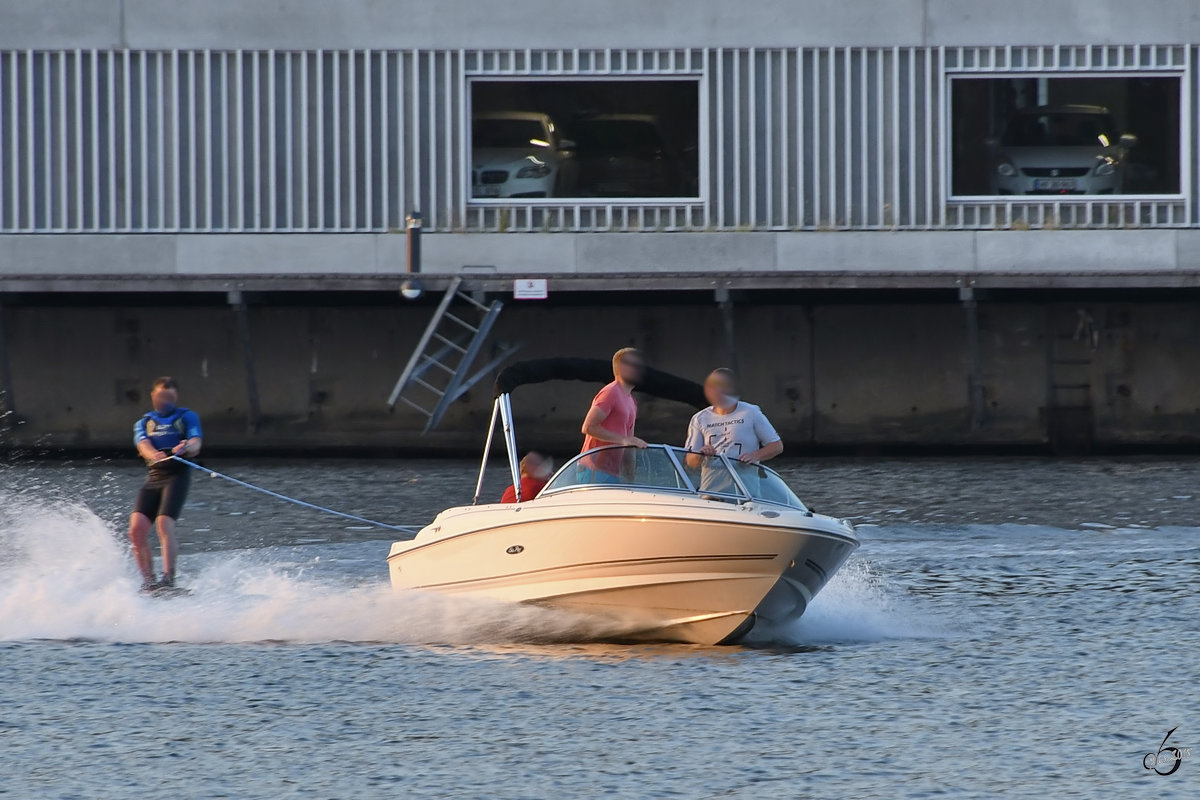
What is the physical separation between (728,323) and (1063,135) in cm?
504

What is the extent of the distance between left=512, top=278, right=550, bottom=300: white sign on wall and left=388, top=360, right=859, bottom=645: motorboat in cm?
922

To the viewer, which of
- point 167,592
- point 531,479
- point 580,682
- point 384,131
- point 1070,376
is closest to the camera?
point 580,682

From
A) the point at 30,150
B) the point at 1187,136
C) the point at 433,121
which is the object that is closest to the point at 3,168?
the point at 30,150

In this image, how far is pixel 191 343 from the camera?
22203 millimetres

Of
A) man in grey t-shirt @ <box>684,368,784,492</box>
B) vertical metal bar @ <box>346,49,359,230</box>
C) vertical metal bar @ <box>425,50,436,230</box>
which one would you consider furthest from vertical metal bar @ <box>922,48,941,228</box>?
man in grey t-shirt @ <box>684,368,784,492</box>

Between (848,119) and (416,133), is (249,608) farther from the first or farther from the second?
(848,119)

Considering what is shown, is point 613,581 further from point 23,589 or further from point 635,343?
point 635,343

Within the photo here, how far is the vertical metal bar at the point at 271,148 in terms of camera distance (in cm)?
2220

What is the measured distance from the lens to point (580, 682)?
395 inches

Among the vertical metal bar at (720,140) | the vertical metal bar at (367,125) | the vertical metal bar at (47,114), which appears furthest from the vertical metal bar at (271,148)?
the vertical metal bar at (720,140)

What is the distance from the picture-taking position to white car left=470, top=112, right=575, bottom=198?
2222 centimetres

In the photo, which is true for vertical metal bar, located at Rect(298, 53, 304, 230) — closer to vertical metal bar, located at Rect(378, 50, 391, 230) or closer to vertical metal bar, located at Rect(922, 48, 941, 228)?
vertical metal bar, located at Rect(378, 50, 391, 230)

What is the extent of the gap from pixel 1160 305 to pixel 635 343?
258 inches

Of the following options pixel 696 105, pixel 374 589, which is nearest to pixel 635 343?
pixel 696 105
